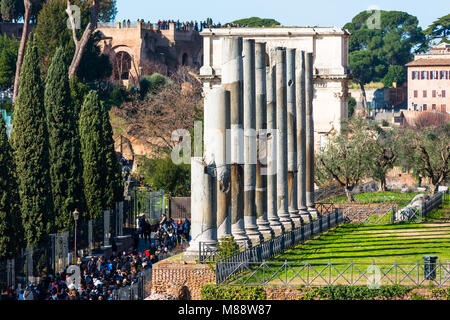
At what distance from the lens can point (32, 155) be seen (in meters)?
36.0

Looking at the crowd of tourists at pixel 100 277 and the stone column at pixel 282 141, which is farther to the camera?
the stone column at pixel 282 141

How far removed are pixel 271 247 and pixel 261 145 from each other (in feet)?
11.7

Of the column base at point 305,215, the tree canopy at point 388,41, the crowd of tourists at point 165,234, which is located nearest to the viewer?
the crowd of tourists at point 165,234

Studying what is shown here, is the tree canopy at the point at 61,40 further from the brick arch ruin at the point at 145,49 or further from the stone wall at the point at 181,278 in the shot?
the stone wall at the point at 181,278

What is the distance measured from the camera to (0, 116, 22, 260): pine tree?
103 feet

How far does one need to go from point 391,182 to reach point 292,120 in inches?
1626

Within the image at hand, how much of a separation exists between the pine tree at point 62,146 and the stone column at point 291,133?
281 inches

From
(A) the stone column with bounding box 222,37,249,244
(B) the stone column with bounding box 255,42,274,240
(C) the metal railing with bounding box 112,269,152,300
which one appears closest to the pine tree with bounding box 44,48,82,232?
(B) the stone column with bounding box 255,42,274,240

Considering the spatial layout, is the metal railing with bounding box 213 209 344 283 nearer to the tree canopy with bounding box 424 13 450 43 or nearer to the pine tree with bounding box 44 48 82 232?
the pine tree with bounding box 44 48 82 232

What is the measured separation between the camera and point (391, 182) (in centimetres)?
7781

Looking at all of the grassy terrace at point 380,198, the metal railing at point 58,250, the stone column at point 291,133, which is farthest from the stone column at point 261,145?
the grassy terrace at point 380,198

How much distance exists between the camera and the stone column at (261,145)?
3272 centimetres

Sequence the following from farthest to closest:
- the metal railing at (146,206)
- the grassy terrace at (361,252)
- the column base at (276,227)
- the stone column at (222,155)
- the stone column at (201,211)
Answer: the metal railing at (146,206)
the column base at (276,227)
the stone column at (222,155)
the stone column at (201,211)
the grassy terrace at (361,252)

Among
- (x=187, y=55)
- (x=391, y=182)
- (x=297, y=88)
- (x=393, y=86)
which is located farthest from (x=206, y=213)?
(x=393, y=86)
